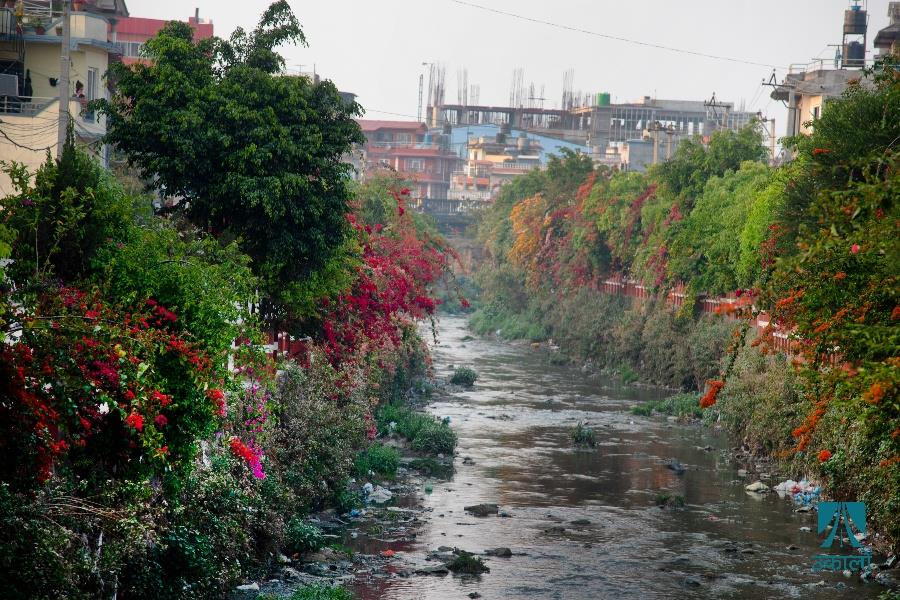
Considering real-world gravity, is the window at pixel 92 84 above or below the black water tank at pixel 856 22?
below

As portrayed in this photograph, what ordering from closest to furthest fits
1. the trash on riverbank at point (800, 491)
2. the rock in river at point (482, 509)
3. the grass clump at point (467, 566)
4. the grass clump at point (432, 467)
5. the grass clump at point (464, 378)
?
1. the grass clump at point (467, 566)
2. the rock in river at point (482, 509)
3. the trash on riverbank at point (800, 491)
4. the grass clump at point (432, 467)
5. the grass clump at point (464, 378)

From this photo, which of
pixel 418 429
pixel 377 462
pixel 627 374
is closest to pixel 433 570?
pixel 377 462

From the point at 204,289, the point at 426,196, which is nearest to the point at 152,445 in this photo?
the point at 204,289

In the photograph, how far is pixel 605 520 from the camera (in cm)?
2272

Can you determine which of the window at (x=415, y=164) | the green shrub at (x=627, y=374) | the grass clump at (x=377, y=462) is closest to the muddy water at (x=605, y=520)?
the grass clump at (x=377, y=462)

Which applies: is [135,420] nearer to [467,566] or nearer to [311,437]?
[467,566]

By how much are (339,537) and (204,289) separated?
7.05 m

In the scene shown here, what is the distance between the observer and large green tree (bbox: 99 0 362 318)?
798 inches

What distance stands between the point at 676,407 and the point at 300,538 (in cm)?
1943

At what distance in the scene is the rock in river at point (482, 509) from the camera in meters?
22.8

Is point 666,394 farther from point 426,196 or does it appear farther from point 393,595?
point 426,196

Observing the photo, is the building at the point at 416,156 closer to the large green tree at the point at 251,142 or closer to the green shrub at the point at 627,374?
the green shrub at the point at 627,374

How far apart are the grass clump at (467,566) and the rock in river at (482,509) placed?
11.8ft

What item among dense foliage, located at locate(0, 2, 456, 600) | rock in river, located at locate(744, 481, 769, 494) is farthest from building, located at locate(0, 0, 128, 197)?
rock in river, located at locate(744, 481, 769, 494)
